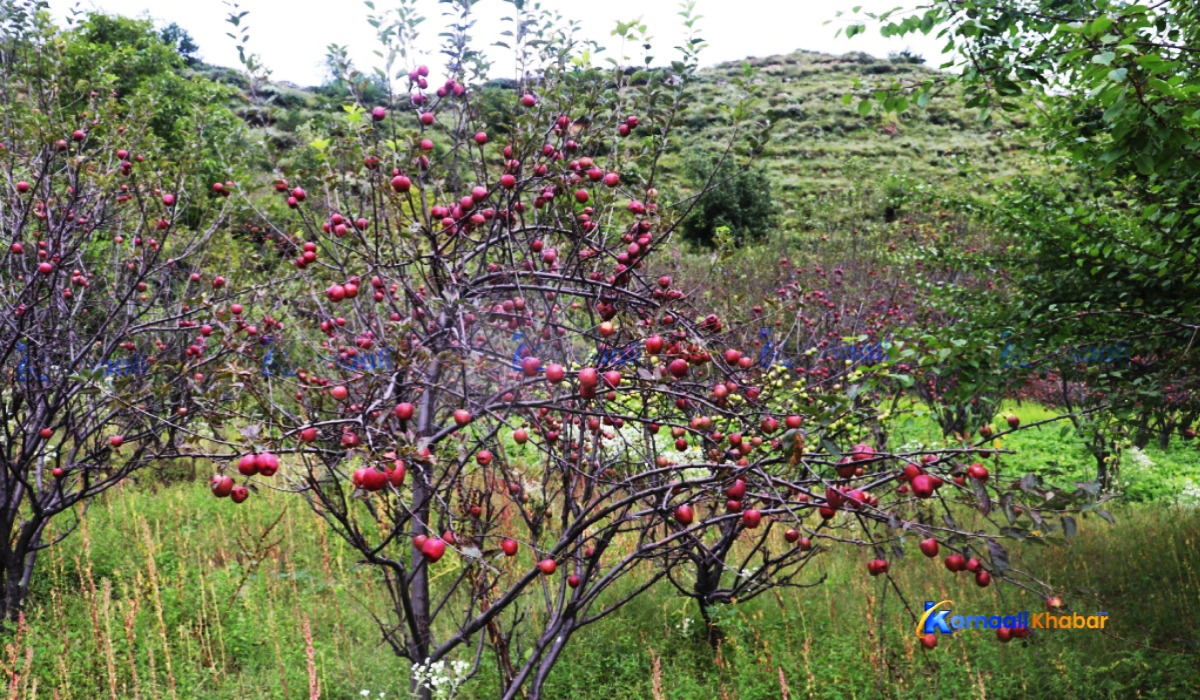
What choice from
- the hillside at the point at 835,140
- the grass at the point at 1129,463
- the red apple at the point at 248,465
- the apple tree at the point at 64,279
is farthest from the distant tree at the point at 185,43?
the red apple at the point at 248,465

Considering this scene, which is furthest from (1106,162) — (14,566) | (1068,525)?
(14,566)

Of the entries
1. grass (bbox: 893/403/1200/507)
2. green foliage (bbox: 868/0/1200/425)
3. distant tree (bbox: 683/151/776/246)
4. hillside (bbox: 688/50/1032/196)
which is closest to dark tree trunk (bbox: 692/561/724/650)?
green foliage (bbox: 868/0/1200/425)

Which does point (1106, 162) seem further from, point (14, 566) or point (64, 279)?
point (14, 566)

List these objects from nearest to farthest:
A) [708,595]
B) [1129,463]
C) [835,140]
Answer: [708,595] → [1129,463] → [835,140]

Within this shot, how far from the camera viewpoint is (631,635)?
156 inches

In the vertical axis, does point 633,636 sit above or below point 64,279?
below

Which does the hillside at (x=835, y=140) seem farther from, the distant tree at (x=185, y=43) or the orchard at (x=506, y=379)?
the orchard at (x=506, y=379)

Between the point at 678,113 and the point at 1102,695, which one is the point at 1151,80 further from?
the point at 1102,695

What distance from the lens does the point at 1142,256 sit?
3.44 meters

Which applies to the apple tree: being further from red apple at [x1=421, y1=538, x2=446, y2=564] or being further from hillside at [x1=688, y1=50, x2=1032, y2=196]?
hillside at [x1=688, y1=50, x2=1032, y2=196]

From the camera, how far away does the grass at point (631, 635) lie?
3.32 m

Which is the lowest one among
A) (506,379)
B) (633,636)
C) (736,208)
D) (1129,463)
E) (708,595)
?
(1129,463)

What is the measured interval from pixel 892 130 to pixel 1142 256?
40293 mm

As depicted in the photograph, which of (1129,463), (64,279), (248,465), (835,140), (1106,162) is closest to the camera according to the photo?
(248,465)
